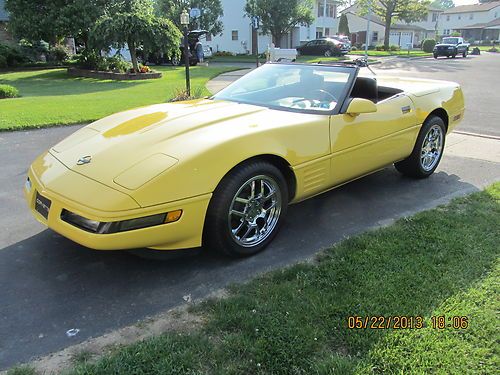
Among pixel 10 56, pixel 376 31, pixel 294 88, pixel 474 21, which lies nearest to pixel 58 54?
pixel 10 56

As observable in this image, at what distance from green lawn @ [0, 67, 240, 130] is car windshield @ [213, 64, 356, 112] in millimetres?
5325

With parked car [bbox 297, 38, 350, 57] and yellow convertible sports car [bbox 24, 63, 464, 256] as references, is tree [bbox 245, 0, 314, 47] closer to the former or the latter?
parked car [bbox 297, 38, 350, 57]

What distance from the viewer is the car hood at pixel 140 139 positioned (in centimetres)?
284

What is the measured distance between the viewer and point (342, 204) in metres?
4.32

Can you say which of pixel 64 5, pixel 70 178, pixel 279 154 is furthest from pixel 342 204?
pixel 64 5

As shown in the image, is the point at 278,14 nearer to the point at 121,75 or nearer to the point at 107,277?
the point at 121,75

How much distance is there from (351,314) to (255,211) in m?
1.07

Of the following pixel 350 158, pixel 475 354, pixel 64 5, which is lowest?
pixel 475 354

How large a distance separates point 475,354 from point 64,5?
23679 mm

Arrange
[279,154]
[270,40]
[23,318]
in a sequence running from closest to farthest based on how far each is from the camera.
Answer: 1. [23,318]
2. [279,154]
3. [270,40]

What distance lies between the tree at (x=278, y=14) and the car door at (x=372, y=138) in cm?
3402

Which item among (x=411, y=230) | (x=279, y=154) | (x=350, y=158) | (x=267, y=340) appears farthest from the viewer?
(x=350, y=158)

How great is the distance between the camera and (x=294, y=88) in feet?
13.7

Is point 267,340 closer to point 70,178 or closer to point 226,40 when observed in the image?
point 70,178
